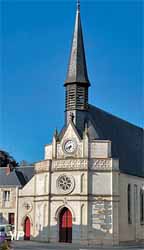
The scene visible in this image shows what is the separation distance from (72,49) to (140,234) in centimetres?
1743

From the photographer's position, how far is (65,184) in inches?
1341

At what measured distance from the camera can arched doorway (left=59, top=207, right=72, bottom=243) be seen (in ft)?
110

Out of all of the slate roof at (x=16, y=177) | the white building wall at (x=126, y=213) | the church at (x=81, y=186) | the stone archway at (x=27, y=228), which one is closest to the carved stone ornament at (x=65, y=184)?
the church at (x=81, y=186)

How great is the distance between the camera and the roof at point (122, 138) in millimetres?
37406

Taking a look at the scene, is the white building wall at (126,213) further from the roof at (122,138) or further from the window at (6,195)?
the window at (6,195)

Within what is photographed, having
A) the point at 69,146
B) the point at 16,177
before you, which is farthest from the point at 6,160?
the point at 69,146

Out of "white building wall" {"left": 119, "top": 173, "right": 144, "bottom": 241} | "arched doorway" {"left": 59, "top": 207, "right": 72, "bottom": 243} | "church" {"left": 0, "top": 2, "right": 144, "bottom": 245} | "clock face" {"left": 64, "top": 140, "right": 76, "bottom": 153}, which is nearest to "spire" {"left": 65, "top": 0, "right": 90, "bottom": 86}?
"church" {"left": 0, "top": 2, "right": 144, "bottom": 245}

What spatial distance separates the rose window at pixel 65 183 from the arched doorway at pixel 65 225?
1.50 meters

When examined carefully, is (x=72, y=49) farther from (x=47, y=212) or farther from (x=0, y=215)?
(x=0, y=215)

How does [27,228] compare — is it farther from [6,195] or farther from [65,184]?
[6,195]

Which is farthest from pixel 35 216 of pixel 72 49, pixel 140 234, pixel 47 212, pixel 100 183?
pixel 72 49

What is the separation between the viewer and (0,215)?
41531mm

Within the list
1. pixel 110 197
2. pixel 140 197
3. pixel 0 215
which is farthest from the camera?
pixel 0 215

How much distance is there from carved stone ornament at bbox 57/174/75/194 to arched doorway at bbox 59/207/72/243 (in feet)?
4.80
